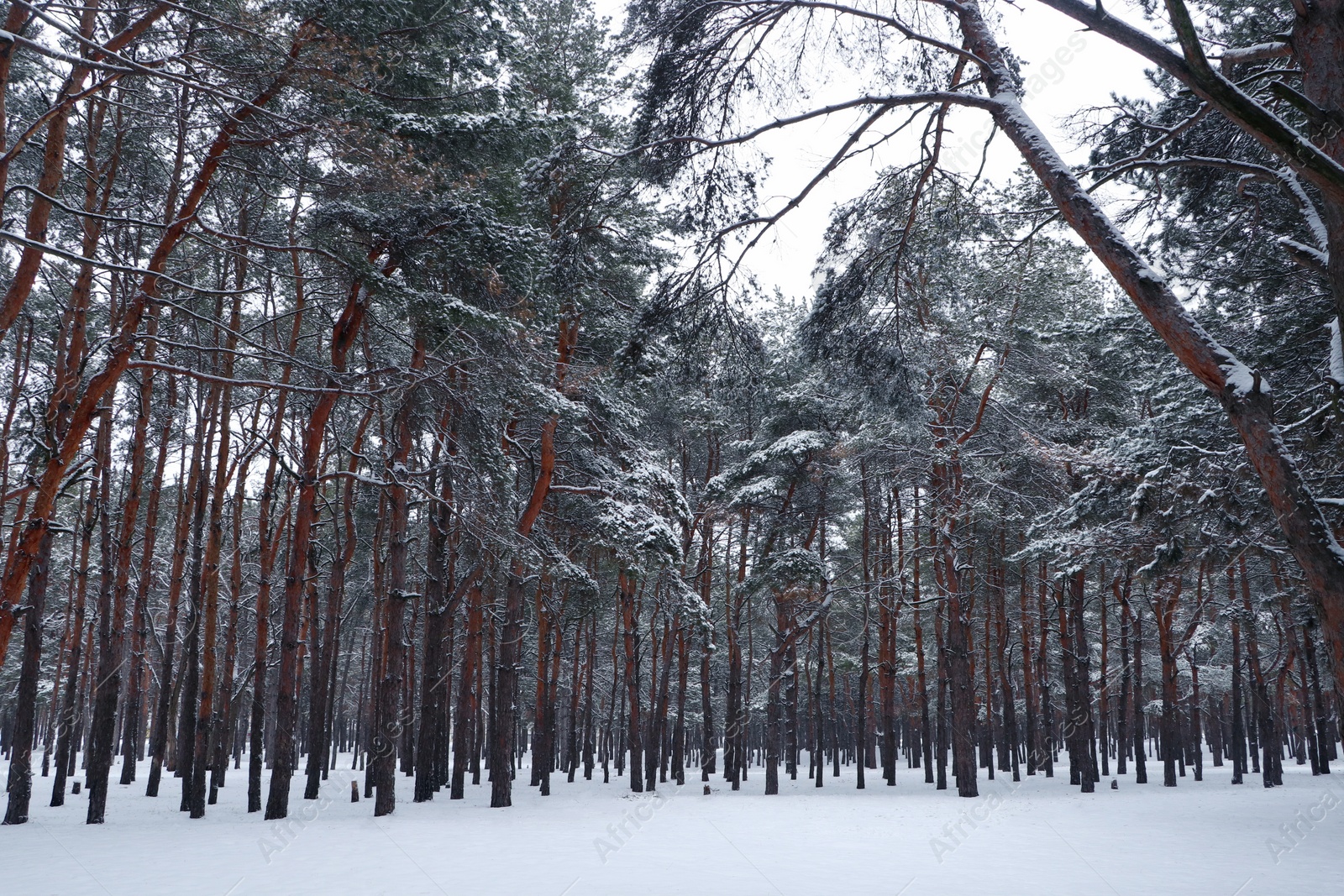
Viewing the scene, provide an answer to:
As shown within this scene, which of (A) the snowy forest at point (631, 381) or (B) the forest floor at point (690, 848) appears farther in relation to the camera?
(B) the forest floor at point (690, 848)

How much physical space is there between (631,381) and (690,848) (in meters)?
7.55

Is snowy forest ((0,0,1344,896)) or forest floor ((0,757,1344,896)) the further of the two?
forest floor ((0,757,1344,896))

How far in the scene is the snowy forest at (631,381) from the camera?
20.8 feet

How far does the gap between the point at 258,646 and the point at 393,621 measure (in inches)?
148

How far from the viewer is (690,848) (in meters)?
11.4

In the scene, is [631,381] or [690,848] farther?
[690,848]

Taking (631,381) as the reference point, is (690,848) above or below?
below

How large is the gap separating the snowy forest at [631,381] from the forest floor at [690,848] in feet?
0.49

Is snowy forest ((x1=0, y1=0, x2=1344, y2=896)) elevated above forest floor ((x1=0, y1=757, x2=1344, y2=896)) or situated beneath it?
elevated above

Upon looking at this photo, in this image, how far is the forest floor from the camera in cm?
864

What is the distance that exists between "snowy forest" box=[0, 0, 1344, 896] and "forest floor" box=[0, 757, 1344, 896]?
0.15m

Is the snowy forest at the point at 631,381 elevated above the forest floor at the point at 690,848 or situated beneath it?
elevated above

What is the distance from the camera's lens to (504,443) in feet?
54.1

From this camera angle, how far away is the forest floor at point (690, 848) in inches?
340
